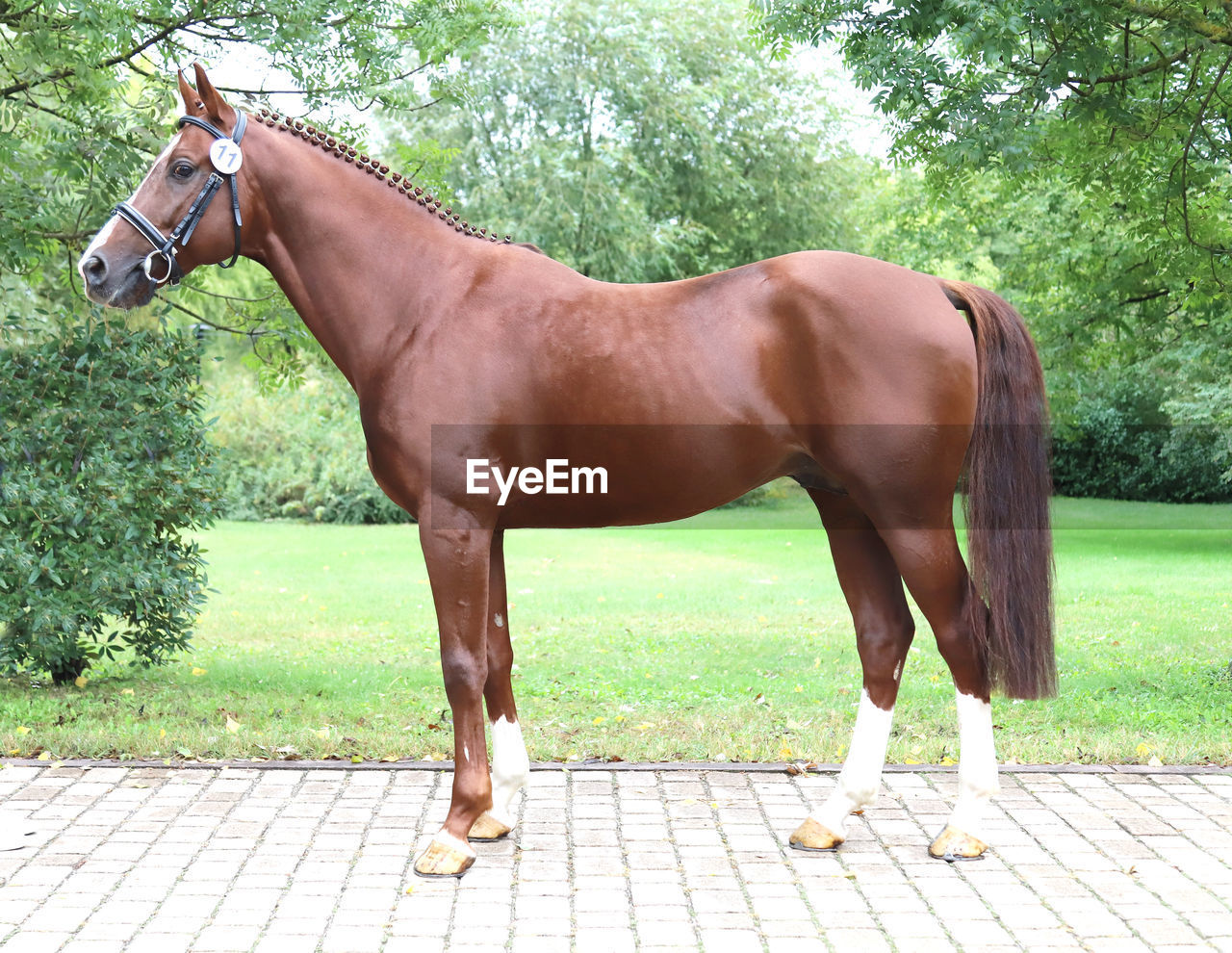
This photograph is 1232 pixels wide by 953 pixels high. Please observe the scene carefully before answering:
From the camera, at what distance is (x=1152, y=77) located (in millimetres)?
6504

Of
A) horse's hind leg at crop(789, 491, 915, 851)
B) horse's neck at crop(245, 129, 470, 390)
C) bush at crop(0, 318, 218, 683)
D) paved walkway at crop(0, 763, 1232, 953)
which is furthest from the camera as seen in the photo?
bush at crop(0, 318, 218, 683)

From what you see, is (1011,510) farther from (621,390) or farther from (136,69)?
(136,69)

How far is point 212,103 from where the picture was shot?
12.9 feet

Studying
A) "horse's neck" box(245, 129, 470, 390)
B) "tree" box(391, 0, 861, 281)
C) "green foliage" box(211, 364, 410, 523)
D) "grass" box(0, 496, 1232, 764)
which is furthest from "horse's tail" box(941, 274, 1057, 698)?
"green foliage" box(211, 364, 410, 523)

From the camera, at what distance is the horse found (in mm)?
3914

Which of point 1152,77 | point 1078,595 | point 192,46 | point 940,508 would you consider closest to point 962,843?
point 940,508

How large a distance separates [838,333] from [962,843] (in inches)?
75.7

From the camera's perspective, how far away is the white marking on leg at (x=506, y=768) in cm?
427

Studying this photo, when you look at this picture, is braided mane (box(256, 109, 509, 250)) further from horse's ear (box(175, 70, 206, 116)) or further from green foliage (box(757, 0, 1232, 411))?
green foliage (box(757, 0, 1232, 411))

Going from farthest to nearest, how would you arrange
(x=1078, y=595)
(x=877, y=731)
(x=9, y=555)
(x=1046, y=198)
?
(x=1046, y=198), (x=1078, y=595), (x=9, y=555), (x=877, y=731)

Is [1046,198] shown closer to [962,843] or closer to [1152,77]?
[1152,77]

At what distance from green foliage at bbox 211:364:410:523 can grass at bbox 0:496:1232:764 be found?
5.03 metres

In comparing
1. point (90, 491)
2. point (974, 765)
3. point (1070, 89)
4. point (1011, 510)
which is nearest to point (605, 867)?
point (974, 765)

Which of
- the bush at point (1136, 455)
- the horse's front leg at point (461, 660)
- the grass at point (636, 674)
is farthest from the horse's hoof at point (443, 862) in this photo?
the bush at point (1136, 455)
